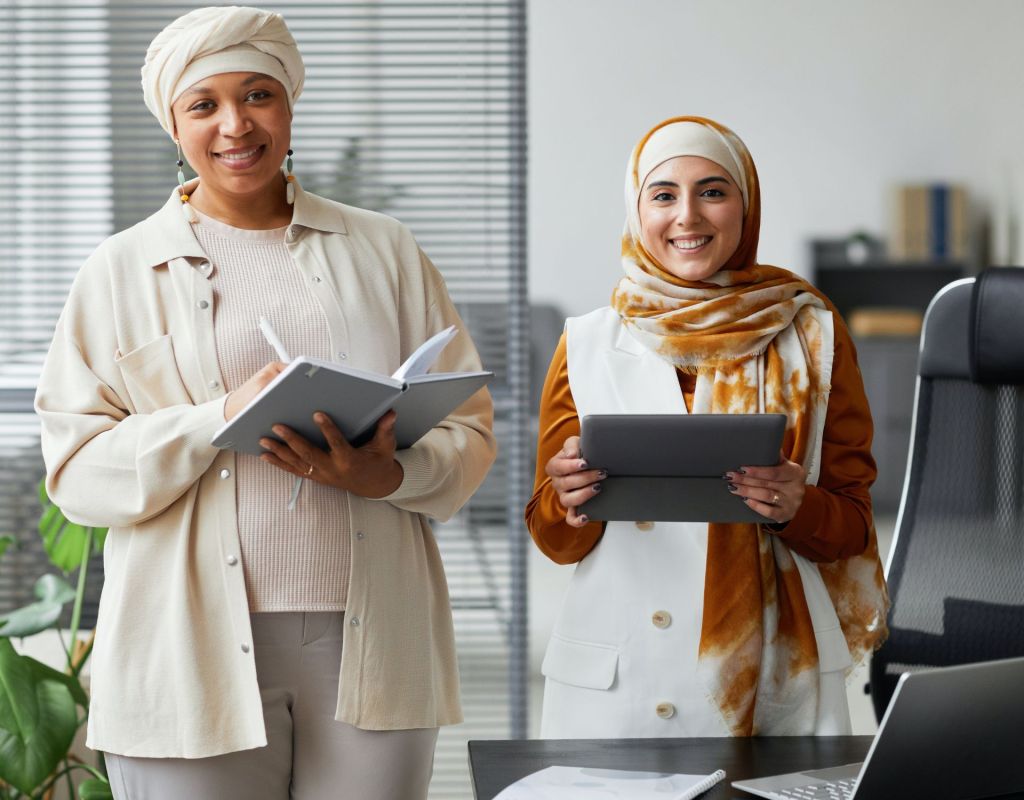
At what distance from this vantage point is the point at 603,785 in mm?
1153

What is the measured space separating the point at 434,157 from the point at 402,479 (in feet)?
5.25

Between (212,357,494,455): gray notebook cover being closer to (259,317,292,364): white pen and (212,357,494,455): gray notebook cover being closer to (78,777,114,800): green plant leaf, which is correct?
(259,317,292,364): white pen

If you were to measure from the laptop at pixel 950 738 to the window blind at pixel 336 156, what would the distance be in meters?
1.91

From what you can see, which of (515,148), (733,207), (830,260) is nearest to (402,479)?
(733,207)

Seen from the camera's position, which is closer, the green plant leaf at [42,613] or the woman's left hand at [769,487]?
the woman's left hand at [769,487]

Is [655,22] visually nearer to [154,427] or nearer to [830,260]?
[830,260]

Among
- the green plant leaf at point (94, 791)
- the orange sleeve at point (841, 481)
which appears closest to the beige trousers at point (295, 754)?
the orange sleeve at point (841, 481)

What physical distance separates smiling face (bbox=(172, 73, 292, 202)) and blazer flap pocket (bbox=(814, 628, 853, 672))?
941 mm

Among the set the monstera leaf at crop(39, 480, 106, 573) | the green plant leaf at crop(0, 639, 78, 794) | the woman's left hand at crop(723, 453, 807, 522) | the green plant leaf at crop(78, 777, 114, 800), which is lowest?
the green plant leaf at crop(78, 777, 114, 800)

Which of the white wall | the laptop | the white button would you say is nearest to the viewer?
the laptop

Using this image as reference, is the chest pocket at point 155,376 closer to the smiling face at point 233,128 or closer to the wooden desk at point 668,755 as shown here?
the smiling face at point 233,128

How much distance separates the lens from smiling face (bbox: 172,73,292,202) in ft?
4.69

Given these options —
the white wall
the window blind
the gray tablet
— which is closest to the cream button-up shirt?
the gray tablet

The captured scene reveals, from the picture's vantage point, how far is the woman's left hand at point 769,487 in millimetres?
1412
